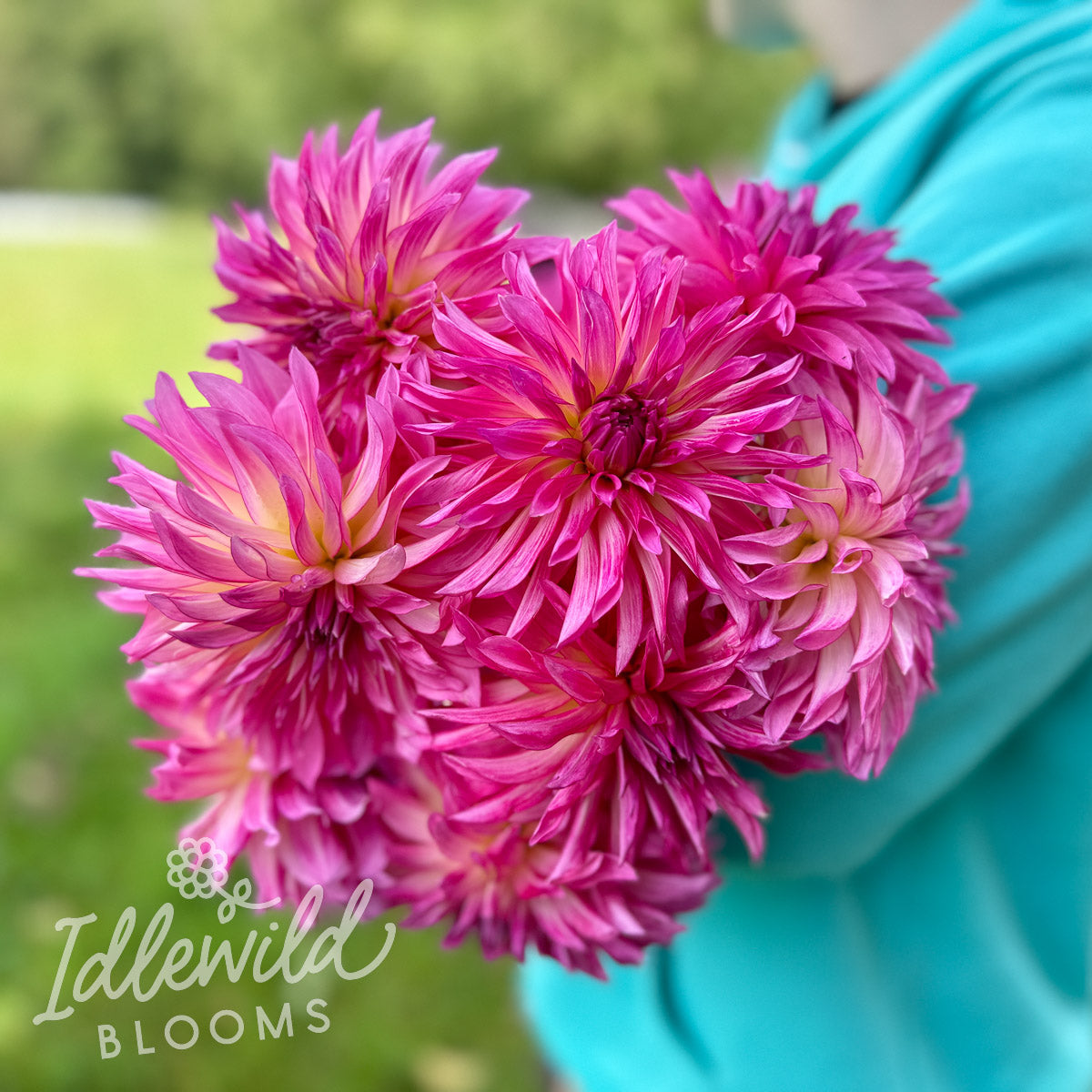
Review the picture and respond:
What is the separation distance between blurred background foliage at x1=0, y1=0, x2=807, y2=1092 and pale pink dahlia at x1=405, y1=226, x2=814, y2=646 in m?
0.27

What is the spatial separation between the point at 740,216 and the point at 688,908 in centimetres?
31

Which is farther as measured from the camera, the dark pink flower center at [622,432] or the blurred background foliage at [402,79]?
the blurred background foliage at [402,79]

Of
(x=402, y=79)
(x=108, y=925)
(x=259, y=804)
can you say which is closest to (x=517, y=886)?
(x=259, y=804)

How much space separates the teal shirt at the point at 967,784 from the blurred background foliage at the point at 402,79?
3296 mm

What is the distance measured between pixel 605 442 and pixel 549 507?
3 centimetres

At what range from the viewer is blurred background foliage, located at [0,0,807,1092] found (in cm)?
146

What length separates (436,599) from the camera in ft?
1.29

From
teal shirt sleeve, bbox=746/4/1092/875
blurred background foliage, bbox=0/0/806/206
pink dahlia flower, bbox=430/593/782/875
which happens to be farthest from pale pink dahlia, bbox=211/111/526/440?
blurred background foliage, bbox=0/0/806/206

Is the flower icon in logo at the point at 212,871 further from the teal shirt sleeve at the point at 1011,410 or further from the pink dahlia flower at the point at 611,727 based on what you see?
the teal shirt sleeve at the point at 1011,410

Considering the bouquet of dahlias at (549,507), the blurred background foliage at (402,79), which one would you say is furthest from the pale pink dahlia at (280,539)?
the blurred background foliage at (402,79)

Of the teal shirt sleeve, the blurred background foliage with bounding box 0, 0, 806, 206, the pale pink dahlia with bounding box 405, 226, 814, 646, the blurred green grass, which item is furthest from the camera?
the blurred background foliage with bounding box 0, 0, 806, 206

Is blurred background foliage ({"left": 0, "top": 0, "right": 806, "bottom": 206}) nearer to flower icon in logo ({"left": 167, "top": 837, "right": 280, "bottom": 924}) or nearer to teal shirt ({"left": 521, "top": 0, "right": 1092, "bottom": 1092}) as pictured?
teal shirt ({"left": 521, "top": 0, "right": 1092, "bottom": 1092})

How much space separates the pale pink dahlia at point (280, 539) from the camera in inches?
14.9

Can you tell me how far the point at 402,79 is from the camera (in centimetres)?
569
